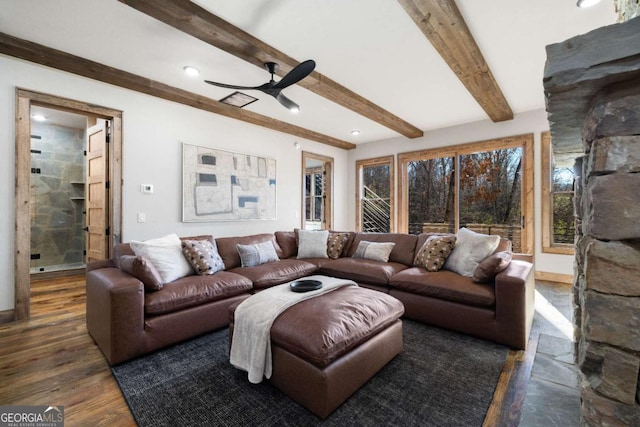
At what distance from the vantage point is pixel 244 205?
461 cm

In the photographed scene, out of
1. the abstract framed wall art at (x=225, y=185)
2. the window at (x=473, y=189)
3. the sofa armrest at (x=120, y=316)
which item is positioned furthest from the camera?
the window at (x=473, y=189)

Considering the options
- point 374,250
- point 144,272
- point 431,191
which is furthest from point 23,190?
point 431,191

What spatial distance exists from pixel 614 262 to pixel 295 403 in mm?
1626

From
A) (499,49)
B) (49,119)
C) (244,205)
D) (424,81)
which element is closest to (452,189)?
(424,81)

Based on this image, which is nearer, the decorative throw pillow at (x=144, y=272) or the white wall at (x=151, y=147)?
the decorative throw pillow at (x=144, y=272)

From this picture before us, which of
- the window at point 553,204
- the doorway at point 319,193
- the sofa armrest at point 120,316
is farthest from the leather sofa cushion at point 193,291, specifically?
the window at point 553,204

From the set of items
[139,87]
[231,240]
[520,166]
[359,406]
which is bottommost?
[359,406]

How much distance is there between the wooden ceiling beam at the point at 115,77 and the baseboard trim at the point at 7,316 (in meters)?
2.49

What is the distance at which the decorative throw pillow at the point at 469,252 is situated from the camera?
2838 mm

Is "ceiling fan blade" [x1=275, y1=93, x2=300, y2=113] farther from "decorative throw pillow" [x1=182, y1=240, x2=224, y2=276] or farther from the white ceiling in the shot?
"decorative throw pillow" [x1=182, y1=240, x2=224, y2=276]

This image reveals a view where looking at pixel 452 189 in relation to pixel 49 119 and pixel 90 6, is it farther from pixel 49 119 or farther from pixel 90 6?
pixel 49 119

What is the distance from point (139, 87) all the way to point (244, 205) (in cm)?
208

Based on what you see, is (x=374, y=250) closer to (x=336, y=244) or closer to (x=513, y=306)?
(x=336, y=244)

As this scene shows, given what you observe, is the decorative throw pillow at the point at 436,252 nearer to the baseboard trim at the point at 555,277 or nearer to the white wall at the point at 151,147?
the baseboard trim at the point at 555,277
